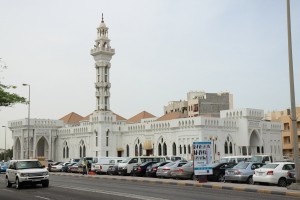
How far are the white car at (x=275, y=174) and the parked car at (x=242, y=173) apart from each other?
173 centimetres

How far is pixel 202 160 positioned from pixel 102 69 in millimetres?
52506

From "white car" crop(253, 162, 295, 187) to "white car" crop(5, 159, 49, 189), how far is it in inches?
459

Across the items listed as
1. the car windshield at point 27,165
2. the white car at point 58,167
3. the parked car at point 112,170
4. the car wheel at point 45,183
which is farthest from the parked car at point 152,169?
the white car at point 58,167

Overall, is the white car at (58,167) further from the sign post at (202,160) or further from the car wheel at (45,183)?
the sign post at (202,160)

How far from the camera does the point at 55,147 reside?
88688 millimetres

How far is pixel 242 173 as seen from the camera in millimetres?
24703

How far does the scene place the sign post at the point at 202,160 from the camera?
25.4 m

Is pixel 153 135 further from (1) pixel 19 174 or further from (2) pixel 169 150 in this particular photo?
(1) pixel 19 174

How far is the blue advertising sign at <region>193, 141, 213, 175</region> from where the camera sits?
2544 centimetres

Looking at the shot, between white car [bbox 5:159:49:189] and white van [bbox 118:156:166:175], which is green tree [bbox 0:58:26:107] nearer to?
white car [bbox 5:159:49:189]

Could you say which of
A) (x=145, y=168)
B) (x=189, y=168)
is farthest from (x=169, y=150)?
(x=189, y=168)

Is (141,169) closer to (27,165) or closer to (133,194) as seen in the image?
(27,165)

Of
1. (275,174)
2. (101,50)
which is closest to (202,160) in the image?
(275,174)

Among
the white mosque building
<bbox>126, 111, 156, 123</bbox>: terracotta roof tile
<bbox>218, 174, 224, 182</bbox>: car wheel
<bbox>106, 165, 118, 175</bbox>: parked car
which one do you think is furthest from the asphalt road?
<bbox>126, 111, 156, 123</bbox>: terracotta roof tile
